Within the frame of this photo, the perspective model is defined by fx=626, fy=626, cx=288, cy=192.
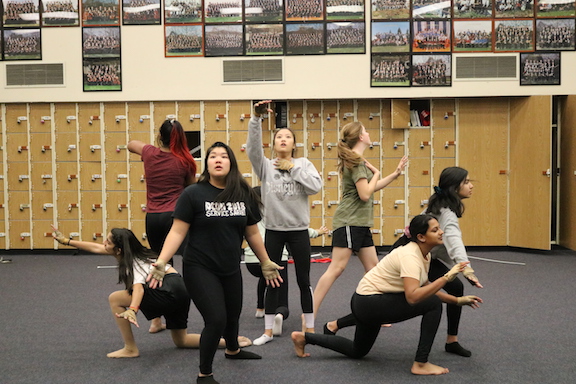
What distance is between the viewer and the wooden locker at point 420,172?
8797 millimetres

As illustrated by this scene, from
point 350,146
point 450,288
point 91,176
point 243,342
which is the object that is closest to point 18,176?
point 91,176

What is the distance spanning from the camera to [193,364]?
12.3ft

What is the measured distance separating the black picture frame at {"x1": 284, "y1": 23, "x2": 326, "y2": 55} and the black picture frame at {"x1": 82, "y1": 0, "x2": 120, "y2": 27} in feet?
7.93

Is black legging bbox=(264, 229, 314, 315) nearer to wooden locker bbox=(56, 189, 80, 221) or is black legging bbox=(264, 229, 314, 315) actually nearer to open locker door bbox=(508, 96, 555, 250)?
open locker door bbox=(508, 96, 555, 250)

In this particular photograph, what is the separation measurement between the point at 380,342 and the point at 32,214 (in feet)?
20.8

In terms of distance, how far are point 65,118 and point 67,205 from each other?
1226 mm

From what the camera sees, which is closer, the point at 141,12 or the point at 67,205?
the point at 141,12

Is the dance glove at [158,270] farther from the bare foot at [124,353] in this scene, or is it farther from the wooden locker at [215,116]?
the wooden locker at [215,116]

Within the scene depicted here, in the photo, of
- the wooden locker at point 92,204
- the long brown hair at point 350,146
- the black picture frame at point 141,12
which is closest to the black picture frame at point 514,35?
the black picture frame at point 141,12

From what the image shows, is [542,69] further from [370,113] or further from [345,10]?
[345,10]

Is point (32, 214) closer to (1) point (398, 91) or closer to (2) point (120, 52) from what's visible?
(2) point (120, 52)

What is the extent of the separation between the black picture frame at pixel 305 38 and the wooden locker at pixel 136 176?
2.63 metres

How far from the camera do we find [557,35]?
8578 millimetres

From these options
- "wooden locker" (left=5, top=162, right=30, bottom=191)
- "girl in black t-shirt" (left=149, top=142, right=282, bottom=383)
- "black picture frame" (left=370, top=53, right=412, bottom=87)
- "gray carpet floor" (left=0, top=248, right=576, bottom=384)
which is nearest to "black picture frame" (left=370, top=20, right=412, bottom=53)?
"black picture frame" (left=370, top=53, right=412, bottom=87)
